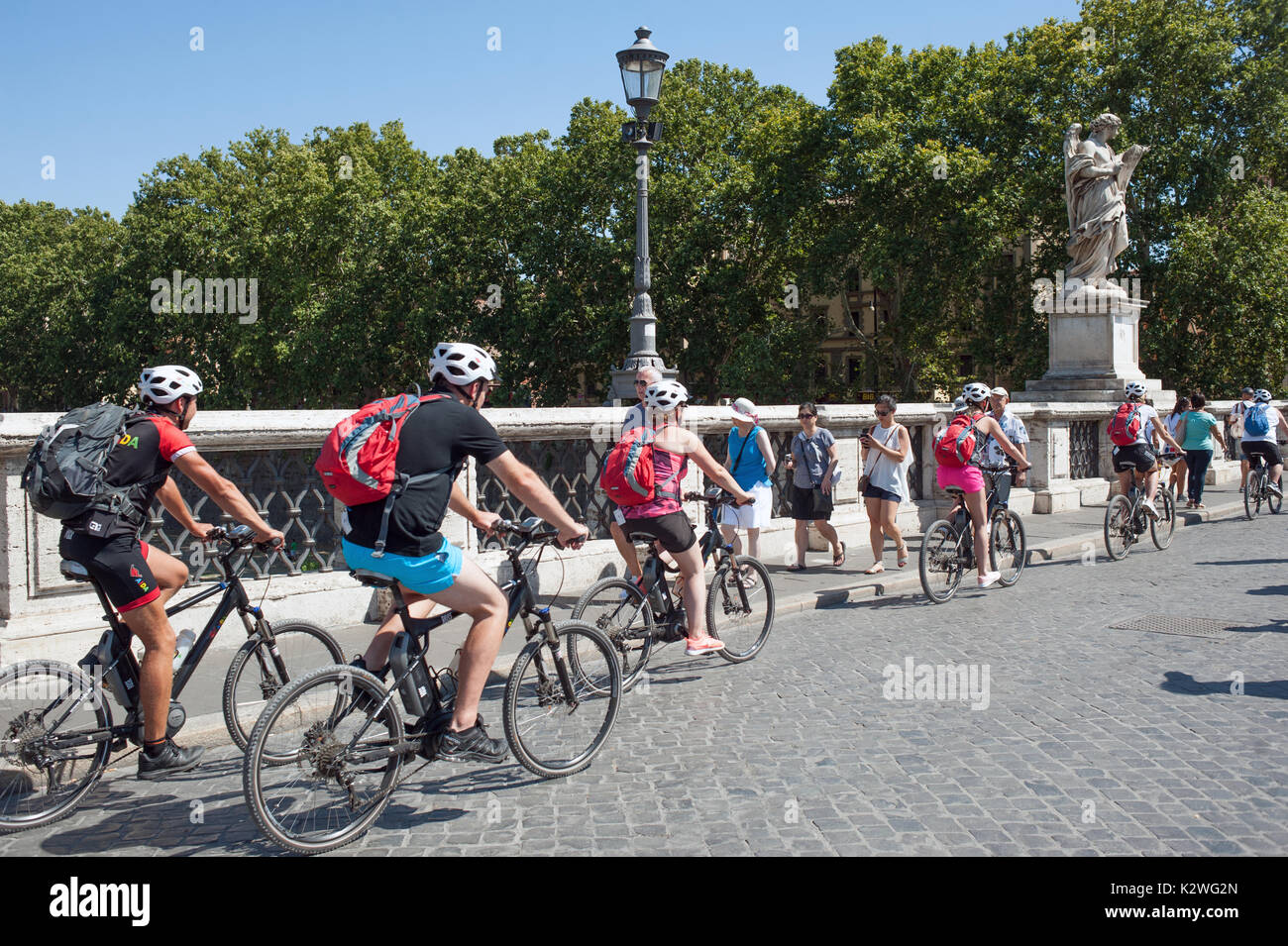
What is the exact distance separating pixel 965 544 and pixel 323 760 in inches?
259

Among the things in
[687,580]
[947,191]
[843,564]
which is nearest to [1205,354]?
[947,191]

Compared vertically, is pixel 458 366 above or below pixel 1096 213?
below

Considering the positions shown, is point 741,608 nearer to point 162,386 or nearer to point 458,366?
point 458,366

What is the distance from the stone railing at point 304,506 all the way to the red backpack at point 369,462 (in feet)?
8.85

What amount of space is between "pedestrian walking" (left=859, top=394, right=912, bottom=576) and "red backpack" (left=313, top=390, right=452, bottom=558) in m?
6.84

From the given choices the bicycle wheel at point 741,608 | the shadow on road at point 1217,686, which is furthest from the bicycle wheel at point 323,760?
the shadow on road at point 1217,686

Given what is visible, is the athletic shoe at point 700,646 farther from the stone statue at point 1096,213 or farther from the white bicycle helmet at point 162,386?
the stone statue at point 1096,213

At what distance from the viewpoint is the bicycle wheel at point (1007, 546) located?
9.75m

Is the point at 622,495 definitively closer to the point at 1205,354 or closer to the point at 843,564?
the point at 843,564

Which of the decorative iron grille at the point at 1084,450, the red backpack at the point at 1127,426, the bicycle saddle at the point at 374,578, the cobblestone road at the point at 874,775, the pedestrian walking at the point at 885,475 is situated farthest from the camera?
the decorative iron grille at the point at 1084,450

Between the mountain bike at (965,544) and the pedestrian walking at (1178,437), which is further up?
the pedestrian walking at (1178,437)

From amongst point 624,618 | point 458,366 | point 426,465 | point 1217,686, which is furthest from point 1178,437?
point 426,465

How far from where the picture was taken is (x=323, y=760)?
411 centimetres

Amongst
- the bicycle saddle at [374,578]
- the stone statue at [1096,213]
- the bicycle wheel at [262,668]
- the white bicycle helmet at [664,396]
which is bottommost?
the bicycle wheel at [262,668]
